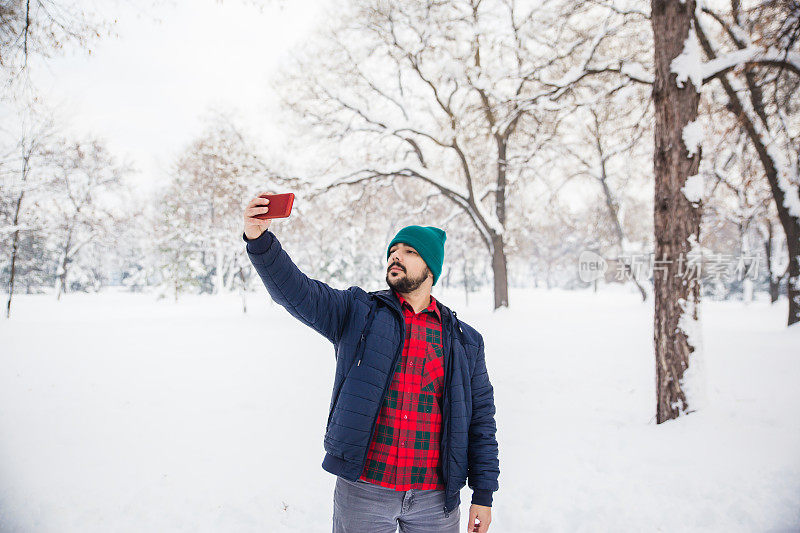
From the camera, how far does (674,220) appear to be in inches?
166

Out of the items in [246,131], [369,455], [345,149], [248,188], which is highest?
[246,131]

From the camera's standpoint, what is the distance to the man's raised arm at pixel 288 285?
1538mm

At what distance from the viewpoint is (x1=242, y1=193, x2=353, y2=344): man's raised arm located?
1.54 meters

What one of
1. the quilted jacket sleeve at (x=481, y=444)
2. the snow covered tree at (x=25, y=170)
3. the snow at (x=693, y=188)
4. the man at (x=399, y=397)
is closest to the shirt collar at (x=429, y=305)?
the man at (x=399, y=397)

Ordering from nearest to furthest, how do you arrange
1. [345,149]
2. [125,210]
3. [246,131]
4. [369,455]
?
[369,455] < [345,149] < [246,131] < [125,210]

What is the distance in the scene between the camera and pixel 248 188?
38.4 ft

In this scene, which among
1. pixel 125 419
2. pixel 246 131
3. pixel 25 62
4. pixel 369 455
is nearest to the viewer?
pixel 369 455

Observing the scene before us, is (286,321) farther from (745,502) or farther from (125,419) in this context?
(745,502)

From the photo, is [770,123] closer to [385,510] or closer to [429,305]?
[429,305]

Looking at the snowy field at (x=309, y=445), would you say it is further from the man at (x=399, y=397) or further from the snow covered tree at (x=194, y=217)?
the snow covered tree at (x=194, y=217)

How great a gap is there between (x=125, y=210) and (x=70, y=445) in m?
23.9

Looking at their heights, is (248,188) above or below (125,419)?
above

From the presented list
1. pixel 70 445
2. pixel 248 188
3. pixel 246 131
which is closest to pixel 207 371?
pixel 70 445

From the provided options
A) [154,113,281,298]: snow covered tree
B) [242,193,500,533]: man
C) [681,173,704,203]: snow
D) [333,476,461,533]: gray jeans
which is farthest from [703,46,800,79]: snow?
[154,113,281,298]: snow covered tree
